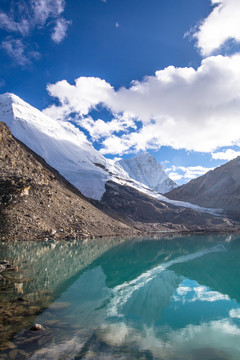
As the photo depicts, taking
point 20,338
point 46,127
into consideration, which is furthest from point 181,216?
point 20,338

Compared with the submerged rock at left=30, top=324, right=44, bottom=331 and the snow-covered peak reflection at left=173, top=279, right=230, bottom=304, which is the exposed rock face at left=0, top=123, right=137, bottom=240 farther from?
the submerged rock at left=30, top=324, right=44, bottom=331

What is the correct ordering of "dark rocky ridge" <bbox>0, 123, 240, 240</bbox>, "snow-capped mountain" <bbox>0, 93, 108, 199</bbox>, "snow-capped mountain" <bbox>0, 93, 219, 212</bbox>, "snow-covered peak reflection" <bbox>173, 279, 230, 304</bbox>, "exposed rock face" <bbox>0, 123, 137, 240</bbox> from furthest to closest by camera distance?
"snow-capped mountain" <bbox>0, 93, 108, 199</bbox>, "snow-capped mountain" <bbox>0, 93, 219, 212</bbox>, "dark rocky ridge" <bbox>0, 123, 240, 240</bbox>, "exposed rock face" <bbox>0, 123, 137, 240</bbox>, "snow-covered peak reflection" <bbox>173, 279, 230, 304</bbox>

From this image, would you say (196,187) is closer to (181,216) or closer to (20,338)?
(181,216)

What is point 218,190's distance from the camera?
102625 mm

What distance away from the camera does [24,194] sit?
33.8 metres

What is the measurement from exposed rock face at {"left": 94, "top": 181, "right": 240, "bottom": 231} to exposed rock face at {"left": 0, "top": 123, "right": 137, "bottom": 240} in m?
14.9

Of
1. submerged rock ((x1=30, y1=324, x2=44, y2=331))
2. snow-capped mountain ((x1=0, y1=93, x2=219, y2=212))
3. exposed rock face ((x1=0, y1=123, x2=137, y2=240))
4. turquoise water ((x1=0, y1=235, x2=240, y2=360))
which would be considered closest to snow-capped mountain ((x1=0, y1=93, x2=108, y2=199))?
snow-capped mountain ((x1=0, y1=93, x2=219, y2=212))

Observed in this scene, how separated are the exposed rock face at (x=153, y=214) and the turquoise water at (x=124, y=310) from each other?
129 ft

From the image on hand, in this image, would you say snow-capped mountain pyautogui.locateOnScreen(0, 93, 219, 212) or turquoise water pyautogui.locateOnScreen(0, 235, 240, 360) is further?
snow-capped mountain pyautogui.locateOnScreen(0, 93, 219, 212)

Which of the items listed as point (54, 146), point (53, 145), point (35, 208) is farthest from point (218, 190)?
point (35, 208)

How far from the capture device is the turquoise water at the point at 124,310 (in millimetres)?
6766

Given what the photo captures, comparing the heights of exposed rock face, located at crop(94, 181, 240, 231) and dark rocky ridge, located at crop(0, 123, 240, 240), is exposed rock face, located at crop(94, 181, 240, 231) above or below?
above

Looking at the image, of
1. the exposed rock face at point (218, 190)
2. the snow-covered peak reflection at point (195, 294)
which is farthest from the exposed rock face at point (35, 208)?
the exposed rock face at point (218, 190)

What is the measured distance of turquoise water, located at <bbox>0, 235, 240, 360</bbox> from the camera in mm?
6766
